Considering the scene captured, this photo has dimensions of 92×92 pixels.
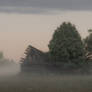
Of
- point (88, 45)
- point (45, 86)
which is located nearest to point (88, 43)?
point (88, 45)

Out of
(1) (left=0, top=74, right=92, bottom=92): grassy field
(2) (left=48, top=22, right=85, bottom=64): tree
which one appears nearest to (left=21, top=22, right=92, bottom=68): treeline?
(2) (left=48, top=22, right=85, bottom=64): tree

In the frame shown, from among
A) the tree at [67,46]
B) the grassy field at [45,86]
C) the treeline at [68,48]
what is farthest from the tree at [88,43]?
the grassy field at [45,86]

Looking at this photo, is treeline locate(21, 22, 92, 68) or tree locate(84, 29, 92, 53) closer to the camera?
treeline locate(21, 22, 92, 68)

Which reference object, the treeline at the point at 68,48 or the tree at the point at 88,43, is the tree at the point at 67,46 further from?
the tree at the point at 88,43

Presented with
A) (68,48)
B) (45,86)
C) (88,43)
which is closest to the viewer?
(45,86)

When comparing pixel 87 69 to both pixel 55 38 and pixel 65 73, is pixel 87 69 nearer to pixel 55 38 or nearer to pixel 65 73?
pixel 65 73

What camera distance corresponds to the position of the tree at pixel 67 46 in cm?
7731

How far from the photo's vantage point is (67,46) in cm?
7875

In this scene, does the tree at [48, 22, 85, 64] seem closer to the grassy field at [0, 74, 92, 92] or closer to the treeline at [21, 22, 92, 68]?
the treeline at [21, 22, 92, 68]

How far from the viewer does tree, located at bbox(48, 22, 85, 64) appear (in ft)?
254

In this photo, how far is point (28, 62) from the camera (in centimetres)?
8719

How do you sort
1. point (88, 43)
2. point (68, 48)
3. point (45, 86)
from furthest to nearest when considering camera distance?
point (88, 43) → point (68, 48) → point (45, 86)

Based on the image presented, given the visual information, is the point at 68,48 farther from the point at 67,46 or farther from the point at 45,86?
the point at 45,86

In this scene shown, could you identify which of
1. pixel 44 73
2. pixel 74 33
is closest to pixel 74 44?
pixel 74 33
